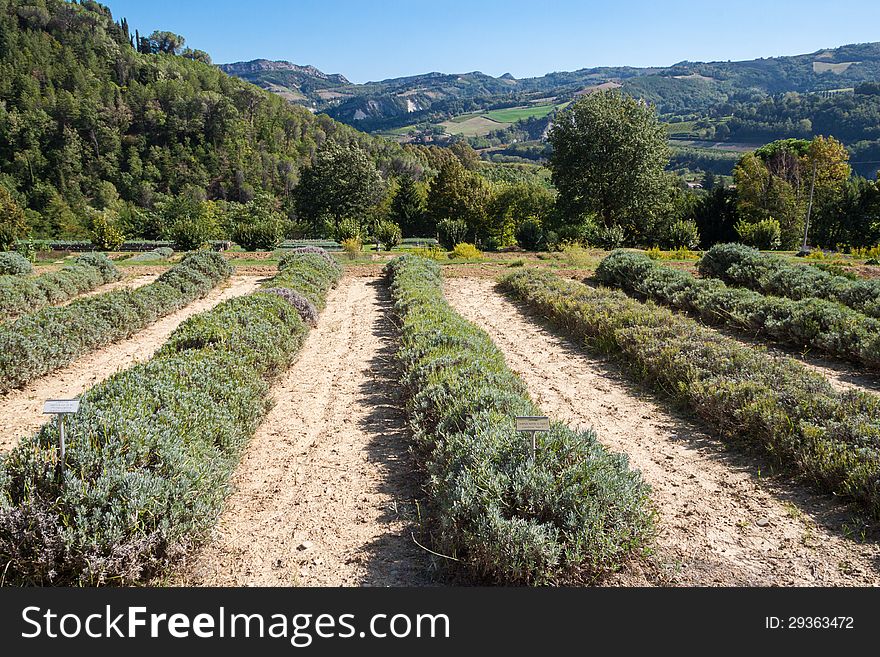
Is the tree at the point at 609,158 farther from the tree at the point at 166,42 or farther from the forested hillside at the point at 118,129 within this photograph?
the tree at the point at 166,42

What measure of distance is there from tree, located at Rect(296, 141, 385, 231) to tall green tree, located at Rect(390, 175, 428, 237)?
2673 mm

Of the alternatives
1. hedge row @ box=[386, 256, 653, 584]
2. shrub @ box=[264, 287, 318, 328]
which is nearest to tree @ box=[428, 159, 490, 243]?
shrub @ box=[264, 287, 318, 328]

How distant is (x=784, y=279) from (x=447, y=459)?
40.2 feet

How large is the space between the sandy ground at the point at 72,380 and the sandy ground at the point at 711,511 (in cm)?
618

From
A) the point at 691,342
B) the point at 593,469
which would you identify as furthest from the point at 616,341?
the point at 593,469

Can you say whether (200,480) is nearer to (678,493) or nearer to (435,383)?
(435,383)

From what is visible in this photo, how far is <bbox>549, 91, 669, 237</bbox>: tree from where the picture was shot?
31.6 m

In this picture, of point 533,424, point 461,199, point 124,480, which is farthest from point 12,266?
point 461,199

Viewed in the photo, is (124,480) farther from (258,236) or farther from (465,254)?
(258,236)

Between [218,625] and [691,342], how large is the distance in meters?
7.05

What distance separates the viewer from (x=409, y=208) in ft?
186

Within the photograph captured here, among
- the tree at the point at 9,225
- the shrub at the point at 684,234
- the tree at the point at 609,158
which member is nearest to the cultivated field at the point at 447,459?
the tree at the point at 609,158

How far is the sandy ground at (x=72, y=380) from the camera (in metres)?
6.47

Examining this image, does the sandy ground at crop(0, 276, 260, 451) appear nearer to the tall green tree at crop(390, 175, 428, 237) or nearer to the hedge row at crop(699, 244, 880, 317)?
the hedge row at crop(699, 244, 880, 317)
